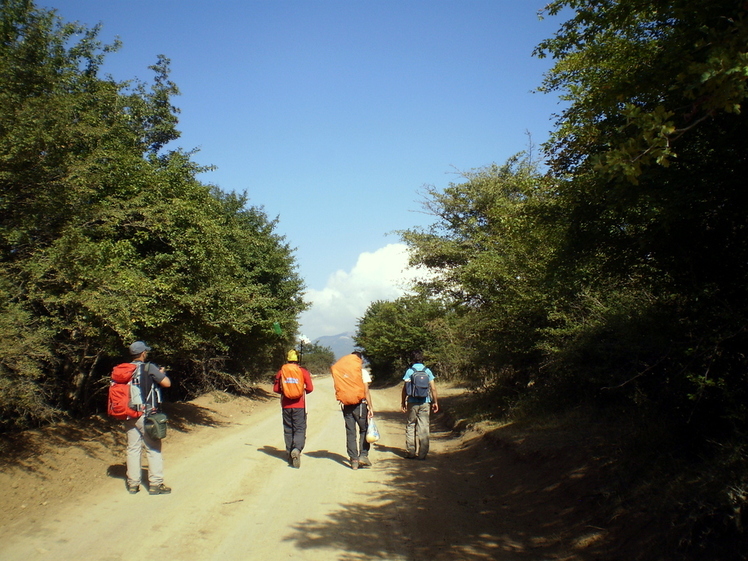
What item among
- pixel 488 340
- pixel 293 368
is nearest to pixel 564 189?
pixel 293 368

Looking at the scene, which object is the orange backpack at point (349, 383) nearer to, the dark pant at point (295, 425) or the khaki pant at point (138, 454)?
the dark pant at point (295, 425)

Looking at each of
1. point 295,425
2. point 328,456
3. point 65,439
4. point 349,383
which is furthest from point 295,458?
point 65,439

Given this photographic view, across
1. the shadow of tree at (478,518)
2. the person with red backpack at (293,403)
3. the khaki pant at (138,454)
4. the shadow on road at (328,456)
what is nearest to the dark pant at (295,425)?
the person with red backpack at (293,403)

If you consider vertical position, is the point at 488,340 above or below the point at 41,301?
below

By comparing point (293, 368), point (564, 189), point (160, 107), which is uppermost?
point (160, 107)

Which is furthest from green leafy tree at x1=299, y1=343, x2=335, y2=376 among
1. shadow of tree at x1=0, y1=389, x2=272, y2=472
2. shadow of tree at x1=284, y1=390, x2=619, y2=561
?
shadow of tree at x1=284, y1=390, x2=619, y2=561

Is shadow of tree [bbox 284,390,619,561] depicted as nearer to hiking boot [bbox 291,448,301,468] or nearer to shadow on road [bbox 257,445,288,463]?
hiking boot [bbox 291,448,301,468]

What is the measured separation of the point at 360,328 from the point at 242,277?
45.1m

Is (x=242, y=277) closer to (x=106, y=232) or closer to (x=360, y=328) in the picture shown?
(x=106, y=232)

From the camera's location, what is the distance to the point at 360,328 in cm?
6569

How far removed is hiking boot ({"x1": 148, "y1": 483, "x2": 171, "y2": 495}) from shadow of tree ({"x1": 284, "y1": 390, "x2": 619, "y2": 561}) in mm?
2175

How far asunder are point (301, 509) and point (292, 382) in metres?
2.71

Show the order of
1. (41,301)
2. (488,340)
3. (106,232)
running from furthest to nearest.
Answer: (488,340)
(106,232)
(41,301)

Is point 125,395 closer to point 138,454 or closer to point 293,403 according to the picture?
point 138,454
